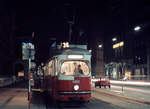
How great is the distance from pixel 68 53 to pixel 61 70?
101cm

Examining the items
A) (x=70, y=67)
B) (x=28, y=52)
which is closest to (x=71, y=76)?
(x=70, y=67)

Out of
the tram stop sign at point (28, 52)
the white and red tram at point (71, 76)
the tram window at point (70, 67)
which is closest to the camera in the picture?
the tram stop sign at point (28, 52)

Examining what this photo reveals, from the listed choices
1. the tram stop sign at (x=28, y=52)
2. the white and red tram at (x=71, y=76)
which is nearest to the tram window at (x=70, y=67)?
the white and red tram at (x=71, y=76)

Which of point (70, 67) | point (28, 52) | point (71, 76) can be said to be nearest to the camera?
point (28, 52)

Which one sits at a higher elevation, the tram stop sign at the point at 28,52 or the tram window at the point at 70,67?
the tram stop sign at the point at 28,52

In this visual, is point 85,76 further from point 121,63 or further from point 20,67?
point 20,67

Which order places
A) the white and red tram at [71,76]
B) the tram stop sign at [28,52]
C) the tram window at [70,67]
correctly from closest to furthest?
the tram stop sign at [28,52]
the white and red tram at [71,76]
the tram window at [70,67]

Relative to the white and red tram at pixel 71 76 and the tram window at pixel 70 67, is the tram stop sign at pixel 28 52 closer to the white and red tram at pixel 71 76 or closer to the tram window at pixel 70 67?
the white and red tram at pixel 71 76

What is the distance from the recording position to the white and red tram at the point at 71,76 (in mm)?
14117

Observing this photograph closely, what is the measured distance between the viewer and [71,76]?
14242mm

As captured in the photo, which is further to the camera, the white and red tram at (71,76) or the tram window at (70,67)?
the tram window at (70,67)

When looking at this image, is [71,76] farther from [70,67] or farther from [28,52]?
[28,52]

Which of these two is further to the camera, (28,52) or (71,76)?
(71,76)

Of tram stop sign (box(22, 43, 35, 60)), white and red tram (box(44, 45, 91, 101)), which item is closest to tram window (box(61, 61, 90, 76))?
white and red tram (box(44, 45, 91, 101))
